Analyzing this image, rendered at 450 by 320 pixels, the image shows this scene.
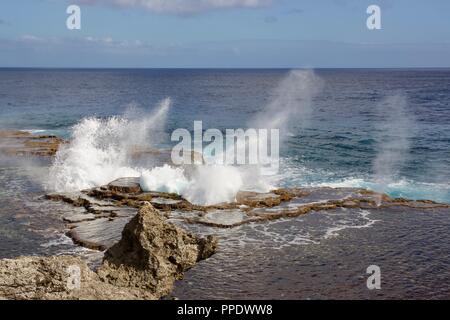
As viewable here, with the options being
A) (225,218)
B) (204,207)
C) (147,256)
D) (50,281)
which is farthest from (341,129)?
(50,281)

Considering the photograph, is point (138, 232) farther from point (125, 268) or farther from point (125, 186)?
point (125, 186)

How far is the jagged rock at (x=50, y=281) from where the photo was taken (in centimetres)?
1577

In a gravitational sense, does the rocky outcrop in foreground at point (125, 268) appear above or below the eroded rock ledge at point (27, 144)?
below

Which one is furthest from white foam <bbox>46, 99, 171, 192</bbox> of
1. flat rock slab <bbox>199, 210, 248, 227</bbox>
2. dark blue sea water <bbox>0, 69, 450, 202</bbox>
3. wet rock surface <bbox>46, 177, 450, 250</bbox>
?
dark blue sea water <bbox>0, 69, 450, 202</bbox>

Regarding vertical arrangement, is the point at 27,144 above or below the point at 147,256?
above

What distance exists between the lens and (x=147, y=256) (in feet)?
66.9

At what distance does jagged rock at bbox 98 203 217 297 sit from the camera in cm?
1973

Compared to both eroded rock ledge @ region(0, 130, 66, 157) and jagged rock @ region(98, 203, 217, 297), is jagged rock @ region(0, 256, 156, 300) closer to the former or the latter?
jagged rock @ region(98, 203, 217, 297)

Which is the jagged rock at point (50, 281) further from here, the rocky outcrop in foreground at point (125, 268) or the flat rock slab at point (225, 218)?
the flat rock slab at point (225, 218)

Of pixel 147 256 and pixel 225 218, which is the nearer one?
pixel 147 256

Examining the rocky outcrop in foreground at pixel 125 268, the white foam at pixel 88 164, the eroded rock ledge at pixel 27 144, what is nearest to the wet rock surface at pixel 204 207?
the white foam at pixel 88 164

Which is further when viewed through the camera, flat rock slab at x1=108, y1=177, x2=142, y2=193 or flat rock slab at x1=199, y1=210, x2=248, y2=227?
flat rock slab at x1=108, y1=177, x2=142, y2=193

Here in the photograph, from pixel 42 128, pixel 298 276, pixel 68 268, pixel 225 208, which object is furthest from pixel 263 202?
pixel 42 128

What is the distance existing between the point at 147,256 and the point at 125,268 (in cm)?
97
